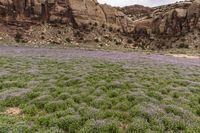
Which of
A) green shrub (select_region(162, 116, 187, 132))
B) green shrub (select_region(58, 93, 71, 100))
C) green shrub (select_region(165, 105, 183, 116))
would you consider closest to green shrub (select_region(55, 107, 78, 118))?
green shrub (select_region(58, 93, 71, 100))

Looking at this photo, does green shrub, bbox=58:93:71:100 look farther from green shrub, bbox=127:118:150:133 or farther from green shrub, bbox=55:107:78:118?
green shrub, bbox=127:118:150:133

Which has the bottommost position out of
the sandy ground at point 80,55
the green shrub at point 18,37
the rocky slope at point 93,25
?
the sandy ground at point 80,55

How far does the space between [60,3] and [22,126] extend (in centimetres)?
7130

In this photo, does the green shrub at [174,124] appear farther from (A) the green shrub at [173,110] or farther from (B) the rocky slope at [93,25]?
(B) the rocky slope at [93,25]

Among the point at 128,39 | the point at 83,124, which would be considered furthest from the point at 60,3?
the point at 83,124

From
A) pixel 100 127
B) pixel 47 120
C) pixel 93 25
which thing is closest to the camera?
pixel 100 127

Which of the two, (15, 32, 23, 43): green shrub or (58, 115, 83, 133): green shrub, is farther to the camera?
(15, 32, 23, 43): green shrub

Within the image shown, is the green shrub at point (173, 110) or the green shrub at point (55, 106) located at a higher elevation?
the green shrub at point (173, 110)

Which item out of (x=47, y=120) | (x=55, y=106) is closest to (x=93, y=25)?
(x=55, y=106)

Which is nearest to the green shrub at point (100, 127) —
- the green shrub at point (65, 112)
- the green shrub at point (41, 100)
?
the green shrub at point (65, 112)

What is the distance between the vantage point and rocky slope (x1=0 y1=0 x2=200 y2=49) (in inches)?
2381

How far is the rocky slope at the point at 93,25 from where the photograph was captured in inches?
2381

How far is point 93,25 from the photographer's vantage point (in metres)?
73.7

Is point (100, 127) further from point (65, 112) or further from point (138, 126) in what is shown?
point (65, 112)
